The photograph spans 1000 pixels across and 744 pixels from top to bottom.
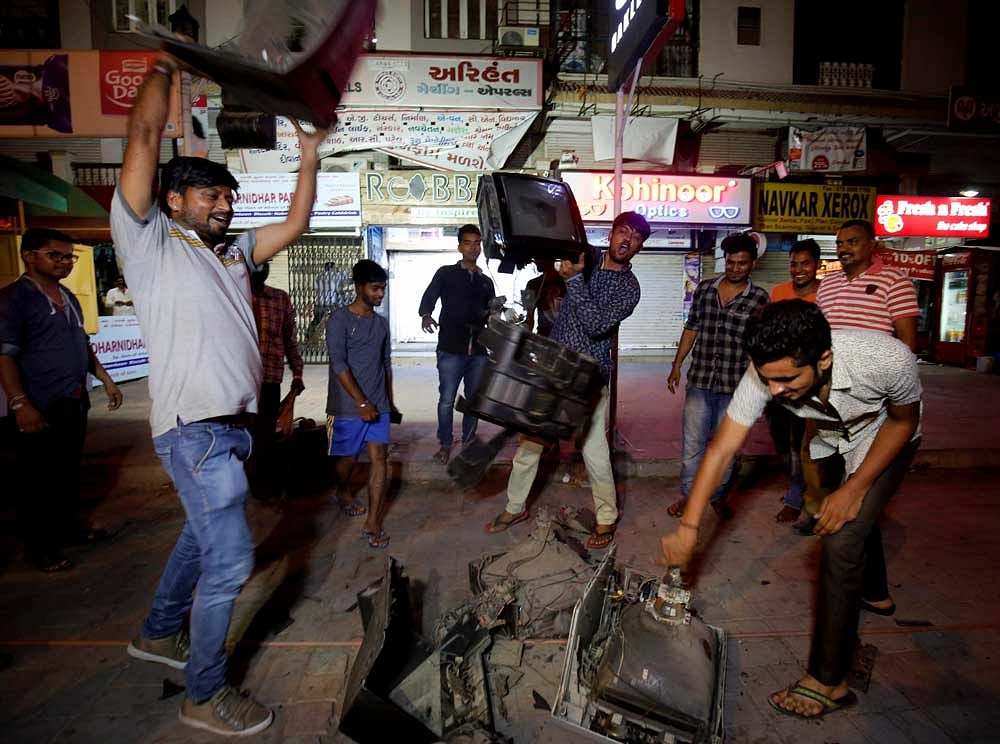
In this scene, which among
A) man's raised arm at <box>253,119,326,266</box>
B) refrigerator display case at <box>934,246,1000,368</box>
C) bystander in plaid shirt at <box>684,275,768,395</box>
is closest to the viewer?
man's raised arm at <box>253,119,326,266</box>

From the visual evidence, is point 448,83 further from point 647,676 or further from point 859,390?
point 647,676

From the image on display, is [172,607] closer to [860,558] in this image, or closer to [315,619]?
[315,619]

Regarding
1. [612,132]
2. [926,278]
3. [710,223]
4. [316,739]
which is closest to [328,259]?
[612,132]

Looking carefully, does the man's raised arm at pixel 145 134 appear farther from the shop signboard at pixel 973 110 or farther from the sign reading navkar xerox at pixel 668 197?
the shop signboard at pixel 973 110

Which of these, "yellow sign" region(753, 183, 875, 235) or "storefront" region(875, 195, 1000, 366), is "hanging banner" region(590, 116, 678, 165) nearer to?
"yellow sign" region(753, 183, 875, 235)

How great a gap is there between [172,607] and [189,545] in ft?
1.28

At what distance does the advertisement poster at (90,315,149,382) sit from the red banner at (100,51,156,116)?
11.3 ft

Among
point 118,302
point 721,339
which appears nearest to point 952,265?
point 721,339

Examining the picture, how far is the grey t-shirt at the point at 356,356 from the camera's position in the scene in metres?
3.60

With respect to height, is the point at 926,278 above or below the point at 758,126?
below

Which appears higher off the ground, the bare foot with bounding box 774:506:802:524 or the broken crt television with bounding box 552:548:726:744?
the broken crt television with bounding box 552:548:726:744

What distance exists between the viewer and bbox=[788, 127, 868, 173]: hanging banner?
11469 millimetres

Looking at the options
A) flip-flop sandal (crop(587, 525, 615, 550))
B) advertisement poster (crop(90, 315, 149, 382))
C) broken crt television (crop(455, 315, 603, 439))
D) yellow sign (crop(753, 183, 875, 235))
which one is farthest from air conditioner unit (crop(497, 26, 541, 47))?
broken crt television (crop(455, 315, 603, 439))

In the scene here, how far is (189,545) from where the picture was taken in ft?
7.24
